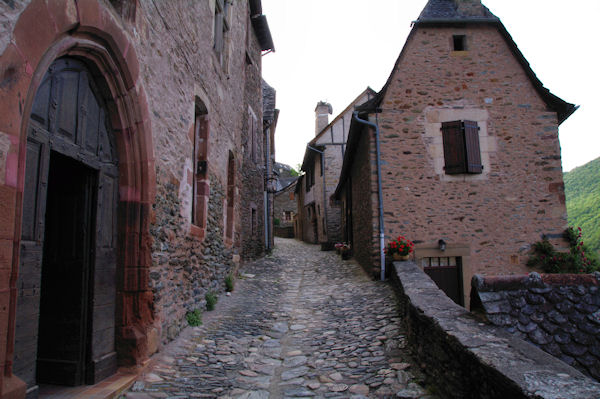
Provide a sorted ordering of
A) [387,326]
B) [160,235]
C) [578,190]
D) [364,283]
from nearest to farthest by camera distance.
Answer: [160,235]
[387,326]
[364,283]
[578,190]

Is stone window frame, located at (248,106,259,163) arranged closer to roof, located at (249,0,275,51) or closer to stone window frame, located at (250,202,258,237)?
stone window frame, located at (250,202,258,237)

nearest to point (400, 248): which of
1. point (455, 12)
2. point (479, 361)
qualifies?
point (479, 361)

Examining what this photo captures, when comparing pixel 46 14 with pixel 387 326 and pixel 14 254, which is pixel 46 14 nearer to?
pixel 14 254

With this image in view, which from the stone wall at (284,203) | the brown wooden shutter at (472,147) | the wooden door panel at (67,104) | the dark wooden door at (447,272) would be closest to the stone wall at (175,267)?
the wooden door panel at (67,104)

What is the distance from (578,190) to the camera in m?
23.5

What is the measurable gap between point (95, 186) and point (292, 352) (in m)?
2.83

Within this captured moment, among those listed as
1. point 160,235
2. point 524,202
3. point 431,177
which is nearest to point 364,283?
point 431,177

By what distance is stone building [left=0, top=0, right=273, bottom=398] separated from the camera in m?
2.22

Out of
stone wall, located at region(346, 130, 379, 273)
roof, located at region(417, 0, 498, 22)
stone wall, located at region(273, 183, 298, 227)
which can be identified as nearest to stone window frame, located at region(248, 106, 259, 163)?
stone wall, located at region(346, 130, 379, 273)

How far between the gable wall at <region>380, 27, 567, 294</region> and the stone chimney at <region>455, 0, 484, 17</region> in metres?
0.36

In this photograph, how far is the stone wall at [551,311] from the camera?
10.7 feet

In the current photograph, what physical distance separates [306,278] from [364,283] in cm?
208

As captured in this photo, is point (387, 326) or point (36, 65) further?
point (387, 326)

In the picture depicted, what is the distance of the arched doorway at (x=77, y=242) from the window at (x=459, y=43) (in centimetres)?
777
